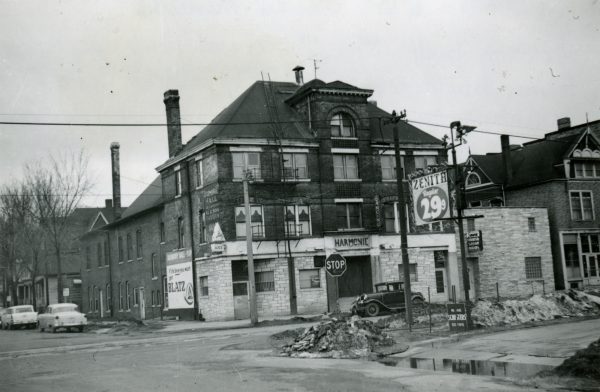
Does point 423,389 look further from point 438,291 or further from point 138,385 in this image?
point 438,291

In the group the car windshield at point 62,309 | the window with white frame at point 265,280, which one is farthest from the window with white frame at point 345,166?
the car windshield at point 62,309

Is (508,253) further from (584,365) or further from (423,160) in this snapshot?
(584,365)

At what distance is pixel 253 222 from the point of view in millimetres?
38625

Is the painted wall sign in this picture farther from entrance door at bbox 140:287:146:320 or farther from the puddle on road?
the puddle on road

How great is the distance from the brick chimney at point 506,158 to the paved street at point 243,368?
32.4 meters

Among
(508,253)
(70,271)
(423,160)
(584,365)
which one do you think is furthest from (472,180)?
(584,365)

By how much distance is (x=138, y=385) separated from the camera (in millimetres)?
13156

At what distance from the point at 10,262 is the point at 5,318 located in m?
8.55

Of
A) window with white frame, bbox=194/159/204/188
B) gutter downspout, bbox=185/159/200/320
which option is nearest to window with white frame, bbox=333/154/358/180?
window with white frame, bbox=194/159/204/188

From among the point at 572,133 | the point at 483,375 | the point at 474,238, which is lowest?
the point at 483,375

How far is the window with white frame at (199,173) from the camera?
131 feet

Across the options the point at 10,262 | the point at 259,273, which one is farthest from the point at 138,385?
the point at 10,262

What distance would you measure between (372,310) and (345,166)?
13.0 m

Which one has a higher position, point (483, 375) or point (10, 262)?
point (10, 262)
